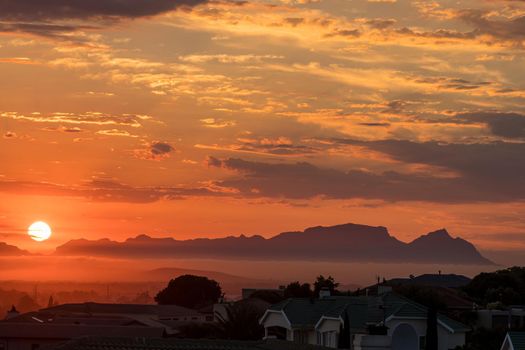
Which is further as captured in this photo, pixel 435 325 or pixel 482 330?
pixel 482 330

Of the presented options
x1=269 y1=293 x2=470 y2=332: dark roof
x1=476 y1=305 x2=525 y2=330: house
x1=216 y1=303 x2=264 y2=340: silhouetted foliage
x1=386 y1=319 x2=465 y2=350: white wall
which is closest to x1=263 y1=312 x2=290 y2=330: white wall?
x1=269 y1=293 x2=470 y2=332: dark roof

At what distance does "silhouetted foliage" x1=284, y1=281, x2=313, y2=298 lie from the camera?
121500 mm

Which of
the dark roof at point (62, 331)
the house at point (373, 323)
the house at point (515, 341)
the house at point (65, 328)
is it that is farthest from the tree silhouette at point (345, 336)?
the dark roof at point (62, 331)

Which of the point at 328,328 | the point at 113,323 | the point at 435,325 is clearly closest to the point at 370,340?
the point at 435,325

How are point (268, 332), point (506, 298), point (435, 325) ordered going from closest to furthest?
point (435, 325)
point (268, 332)
point (506, 298)

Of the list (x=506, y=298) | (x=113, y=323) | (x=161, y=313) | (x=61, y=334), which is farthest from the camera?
(x=161, y=313)

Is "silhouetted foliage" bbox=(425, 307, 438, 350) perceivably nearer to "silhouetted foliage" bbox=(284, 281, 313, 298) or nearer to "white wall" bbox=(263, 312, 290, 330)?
"white wall" bbox=(263, 312, 290, 330)

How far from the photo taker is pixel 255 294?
128 meters

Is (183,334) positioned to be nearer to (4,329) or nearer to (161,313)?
(4,329)

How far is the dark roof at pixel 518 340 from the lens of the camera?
181 ft

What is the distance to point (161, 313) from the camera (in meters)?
154

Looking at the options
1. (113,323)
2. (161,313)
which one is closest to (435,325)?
(113,323)

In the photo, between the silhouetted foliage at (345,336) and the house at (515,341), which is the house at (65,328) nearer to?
the silhouetted foliage at (345,336)

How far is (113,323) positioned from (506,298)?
41889 millimetres
